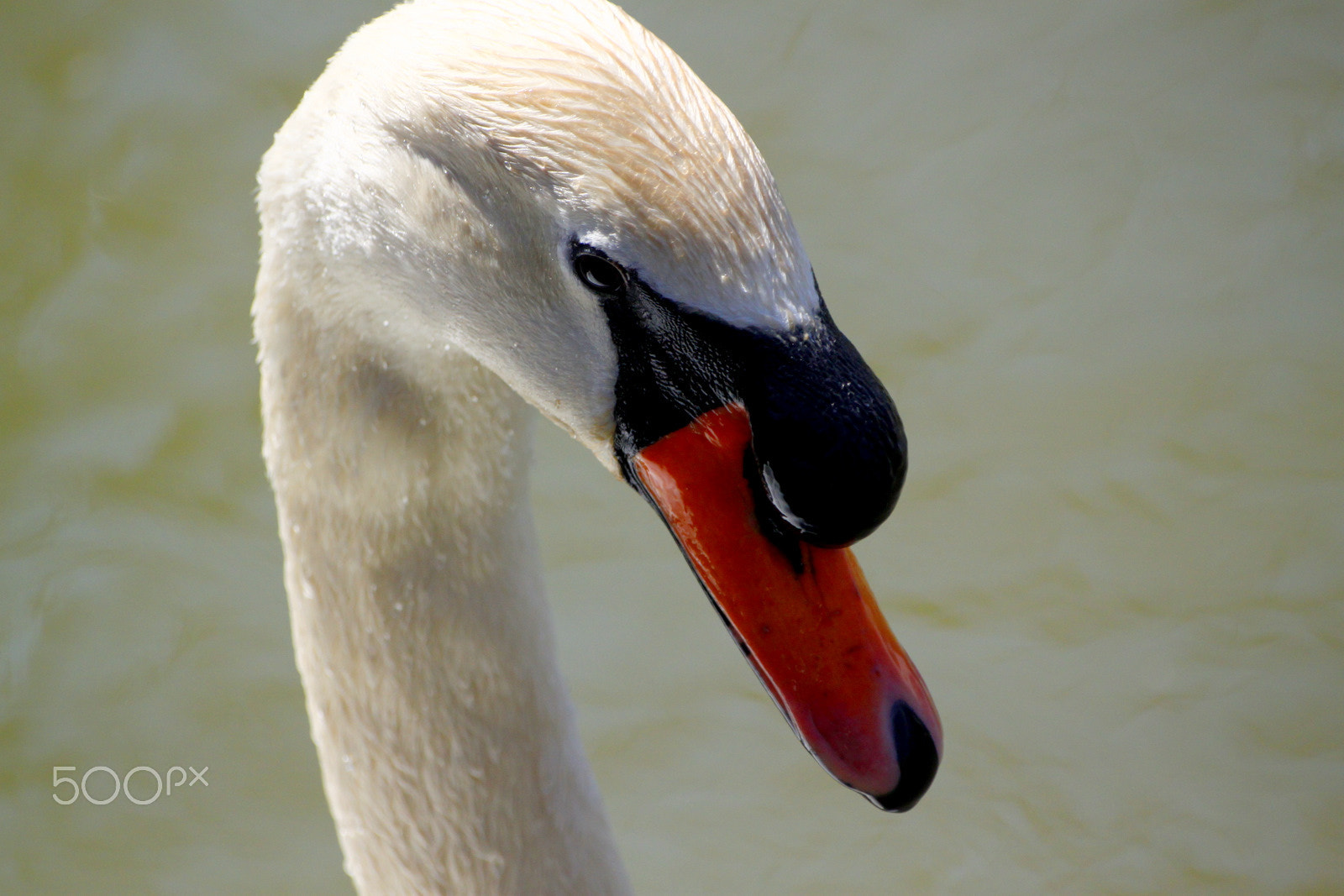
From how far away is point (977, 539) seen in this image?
3547 millimetres

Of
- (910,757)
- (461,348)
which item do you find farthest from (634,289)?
(910,757)

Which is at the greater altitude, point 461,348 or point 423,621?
point 461,348

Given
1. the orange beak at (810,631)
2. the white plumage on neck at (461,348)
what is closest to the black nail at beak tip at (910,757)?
the orange beak at (810,631)

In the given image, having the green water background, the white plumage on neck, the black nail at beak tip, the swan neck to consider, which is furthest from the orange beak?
the green water background

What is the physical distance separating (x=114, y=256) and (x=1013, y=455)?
2.59 meters

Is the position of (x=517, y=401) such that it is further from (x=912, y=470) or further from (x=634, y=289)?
(x=912, y=470)

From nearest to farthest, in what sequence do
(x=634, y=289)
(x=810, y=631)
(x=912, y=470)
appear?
(x=634, y=289) < (x=810, y=631) < (x=912, y=470)

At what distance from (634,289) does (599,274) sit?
4cm

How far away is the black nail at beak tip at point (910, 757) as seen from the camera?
55.4 inches

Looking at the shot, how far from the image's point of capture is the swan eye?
1.27m

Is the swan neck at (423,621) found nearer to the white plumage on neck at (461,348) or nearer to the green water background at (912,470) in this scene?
the white plumage on neck at (461,348)

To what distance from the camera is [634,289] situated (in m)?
1.26

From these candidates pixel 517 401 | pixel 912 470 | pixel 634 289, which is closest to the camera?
pixel 634 289

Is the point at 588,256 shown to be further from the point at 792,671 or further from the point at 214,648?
the point at 214,648
